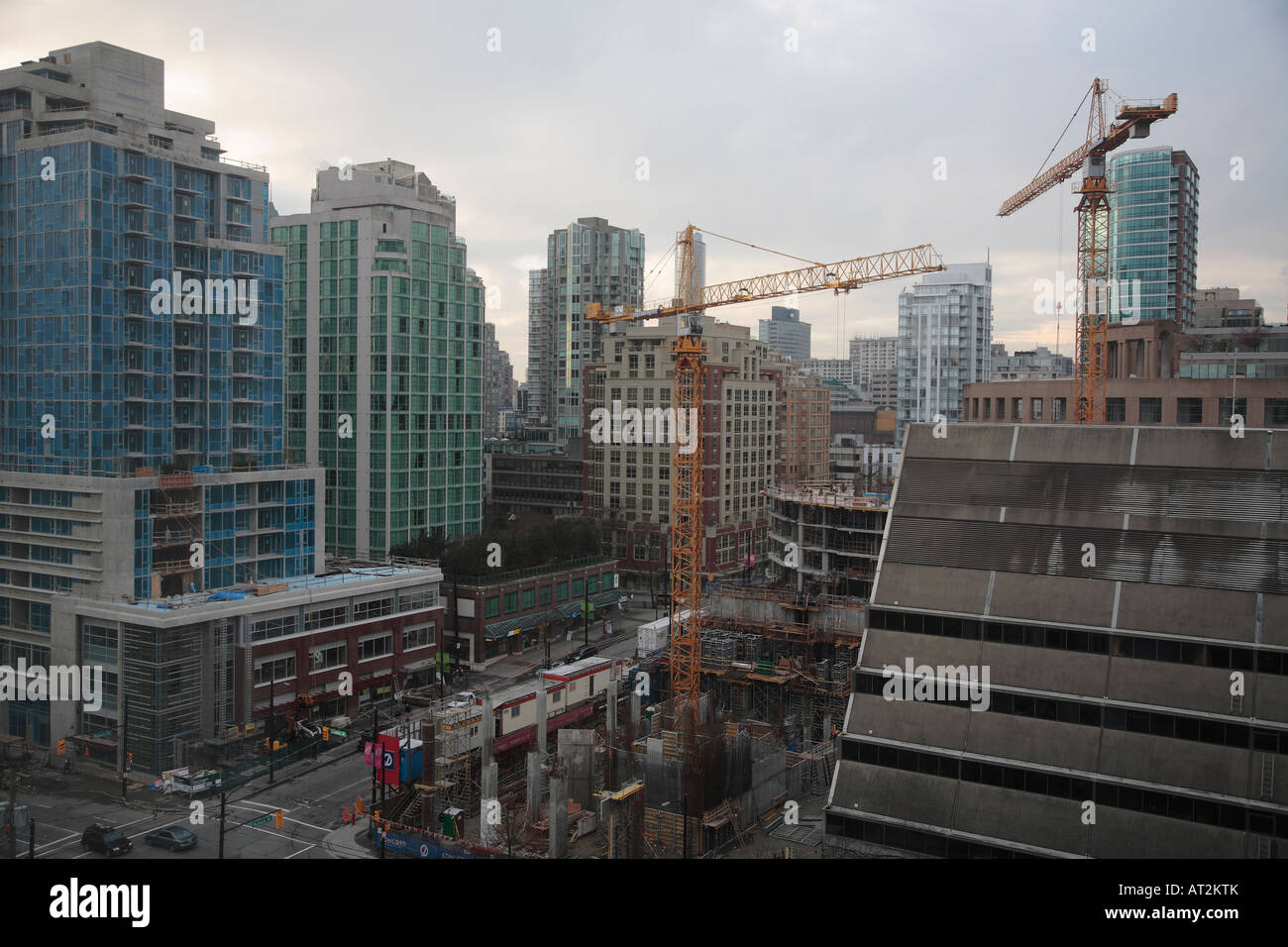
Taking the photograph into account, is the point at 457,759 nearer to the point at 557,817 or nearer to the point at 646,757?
the point at 557,817

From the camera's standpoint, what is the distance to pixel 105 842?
26672mm

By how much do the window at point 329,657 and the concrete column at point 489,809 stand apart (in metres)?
14.1

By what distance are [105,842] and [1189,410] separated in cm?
5578

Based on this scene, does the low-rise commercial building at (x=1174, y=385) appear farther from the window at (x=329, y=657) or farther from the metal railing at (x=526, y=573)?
the window at (x=329, y=657)

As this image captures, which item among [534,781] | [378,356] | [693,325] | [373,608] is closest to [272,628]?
[373,608]

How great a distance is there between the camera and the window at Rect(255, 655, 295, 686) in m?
37.2

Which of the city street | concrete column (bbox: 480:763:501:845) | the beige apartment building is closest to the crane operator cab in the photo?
the city street

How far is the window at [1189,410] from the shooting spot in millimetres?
54188

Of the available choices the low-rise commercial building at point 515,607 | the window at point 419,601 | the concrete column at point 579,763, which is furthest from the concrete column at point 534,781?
the low-rise commercial building at point 515,607

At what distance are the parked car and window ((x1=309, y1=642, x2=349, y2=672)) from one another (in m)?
11.4

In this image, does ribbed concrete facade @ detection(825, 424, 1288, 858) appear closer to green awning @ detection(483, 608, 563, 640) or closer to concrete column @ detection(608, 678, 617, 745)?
concrete column @ detection(608, 678, 617, 745)

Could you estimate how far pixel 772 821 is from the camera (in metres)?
30.6

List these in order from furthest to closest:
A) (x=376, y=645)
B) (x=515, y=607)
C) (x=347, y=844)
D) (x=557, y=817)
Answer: (x=515, y=607), (x=376, y=645), (x=347, y=844), (x=557, y=817)

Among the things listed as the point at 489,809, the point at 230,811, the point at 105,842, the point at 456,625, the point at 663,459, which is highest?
the point at 663,459
